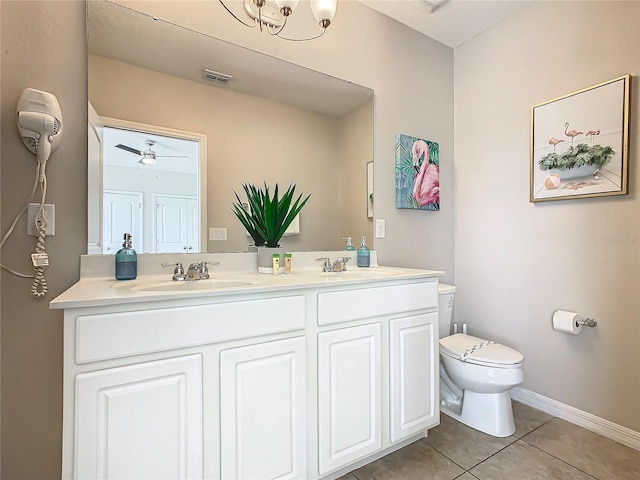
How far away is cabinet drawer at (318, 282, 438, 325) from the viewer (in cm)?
122

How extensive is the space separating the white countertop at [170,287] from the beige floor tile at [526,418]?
1.00m

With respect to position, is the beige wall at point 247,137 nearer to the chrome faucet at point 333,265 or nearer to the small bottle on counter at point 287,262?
the chrome faucet at point 333,265

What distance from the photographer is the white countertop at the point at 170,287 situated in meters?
0.84

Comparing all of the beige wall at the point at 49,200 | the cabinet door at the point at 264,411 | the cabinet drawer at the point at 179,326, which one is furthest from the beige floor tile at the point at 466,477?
the beige wall at the point at 49,200

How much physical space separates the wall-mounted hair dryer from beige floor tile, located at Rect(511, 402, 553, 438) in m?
2.44

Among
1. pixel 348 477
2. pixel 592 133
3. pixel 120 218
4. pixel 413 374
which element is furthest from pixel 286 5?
pixel 348 477

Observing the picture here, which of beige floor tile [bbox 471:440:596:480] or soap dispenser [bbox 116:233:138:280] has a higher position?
soap dispenser [bbox 116:233:138:280]

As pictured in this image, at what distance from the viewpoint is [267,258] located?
152cm

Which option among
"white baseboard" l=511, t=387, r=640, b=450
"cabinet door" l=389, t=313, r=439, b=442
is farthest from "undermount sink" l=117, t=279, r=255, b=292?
"white baseboard" l=511, t=387, r=640, b=450

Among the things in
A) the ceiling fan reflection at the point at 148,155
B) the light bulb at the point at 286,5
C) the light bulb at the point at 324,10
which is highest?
→ the light bulb at the point at 324,10

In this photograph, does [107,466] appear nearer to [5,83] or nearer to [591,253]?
[5,83]

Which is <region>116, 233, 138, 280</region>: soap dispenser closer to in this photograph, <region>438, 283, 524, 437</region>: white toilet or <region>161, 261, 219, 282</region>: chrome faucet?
<region>161, 261, 219, 282</region>: chrome faucet

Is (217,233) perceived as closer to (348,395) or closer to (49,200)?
(49,200)

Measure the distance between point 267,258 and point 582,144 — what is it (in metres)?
1.79
